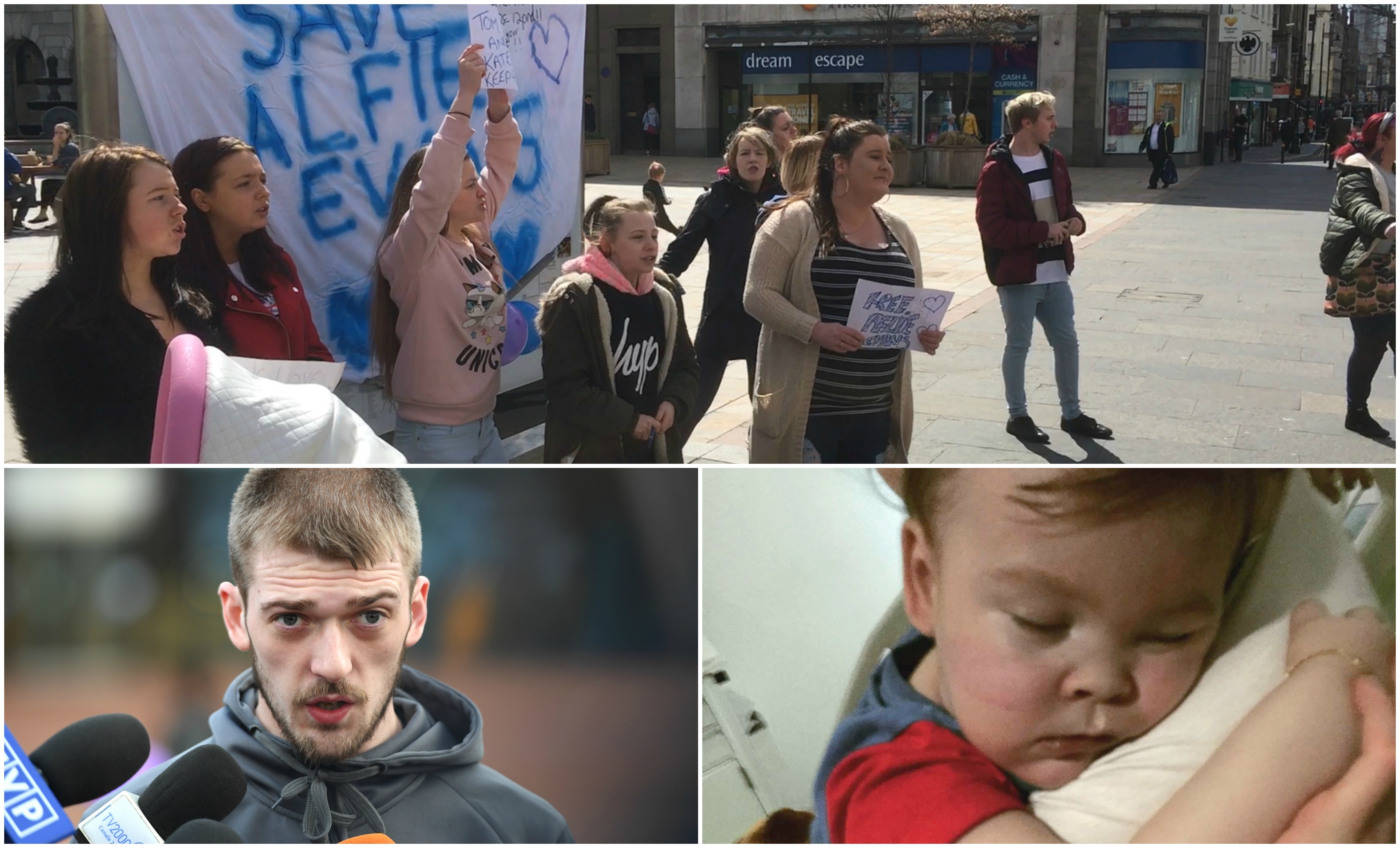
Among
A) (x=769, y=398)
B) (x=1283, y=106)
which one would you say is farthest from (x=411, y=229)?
(x=1283, y=106)

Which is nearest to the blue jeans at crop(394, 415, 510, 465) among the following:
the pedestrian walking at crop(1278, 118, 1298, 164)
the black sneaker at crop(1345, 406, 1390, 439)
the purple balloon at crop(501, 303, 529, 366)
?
the purple balloon at crop(501, 303, 529, 366)

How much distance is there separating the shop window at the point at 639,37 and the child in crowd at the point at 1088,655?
32038mm

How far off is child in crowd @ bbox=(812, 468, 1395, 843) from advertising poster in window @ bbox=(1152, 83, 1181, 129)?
2916cm

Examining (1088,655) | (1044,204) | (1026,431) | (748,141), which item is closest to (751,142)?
(748,141)

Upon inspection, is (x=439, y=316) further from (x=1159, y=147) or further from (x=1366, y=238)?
(x=1159, y=147)

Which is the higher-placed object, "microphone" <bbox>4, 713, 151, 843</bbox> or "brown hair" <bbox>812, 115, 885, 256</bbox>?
"brown hair" <bbox>812, 115, 885, 256</bbox>

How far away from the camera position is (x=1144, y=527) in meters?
2.55

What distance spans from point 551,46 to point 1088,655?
4.39 metres

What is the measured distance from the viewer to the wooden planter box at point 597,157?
24516mm

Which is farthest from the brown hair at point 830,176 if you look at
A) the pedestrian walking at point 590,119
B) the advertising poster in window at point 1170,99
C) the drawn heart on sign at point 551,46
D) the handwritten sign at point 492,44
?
the advertising poster in window at point 1170,99

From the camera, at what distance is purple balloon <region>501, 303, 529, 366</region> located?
435cm

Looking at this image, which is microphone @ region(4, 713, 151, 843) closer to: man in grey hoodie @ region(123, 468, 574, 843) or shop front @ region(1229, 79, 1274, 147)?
man in grey hoodie @ region(123, 468, 574, 843)

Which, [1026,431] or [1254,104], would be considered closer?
[1026,431]

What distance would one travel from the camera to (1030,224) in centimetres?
572
